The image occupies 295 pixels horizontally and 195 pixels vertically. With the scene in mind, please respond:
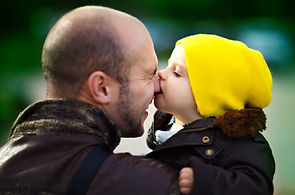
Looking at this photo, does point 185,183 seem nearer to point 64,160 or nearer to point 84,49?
point 64,160

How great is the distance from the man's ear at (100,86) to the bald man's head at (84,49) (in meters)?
0.02

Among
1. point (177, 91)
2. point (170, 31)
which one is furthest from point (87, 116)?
point (170, 31)

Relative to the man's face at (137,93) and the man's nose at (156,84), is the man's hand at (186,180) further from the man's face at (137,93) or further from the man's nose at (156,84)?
the man's nose at (156,84)

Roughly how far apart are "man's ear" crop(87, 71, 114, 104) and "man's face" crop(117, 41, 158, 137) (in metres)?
0.05

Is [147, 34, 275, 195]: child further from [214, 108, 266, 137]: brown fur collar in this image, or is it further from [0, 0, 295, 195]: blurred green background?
[0, 0, 295, 195]: blurred green background

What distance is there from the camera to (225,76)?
1.61m

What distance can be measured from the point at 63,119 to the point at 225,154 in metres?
0.57

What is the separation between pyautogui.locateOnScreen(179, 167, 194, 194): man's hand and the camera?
1.27m

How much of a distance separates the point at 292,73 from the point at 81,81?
257 inches

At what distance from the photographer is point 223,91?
161cm

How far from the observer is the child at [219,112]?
1.40 meters

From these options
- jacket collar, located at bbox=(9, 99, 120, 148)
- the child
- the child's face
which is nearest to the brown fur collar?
the child

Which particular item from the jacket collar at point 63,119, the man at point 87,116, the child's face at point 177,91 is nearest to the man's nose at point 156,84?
the child's face at point 177,91

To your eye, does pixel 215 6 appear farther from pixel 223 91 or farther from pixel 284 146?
pixel 223 91
